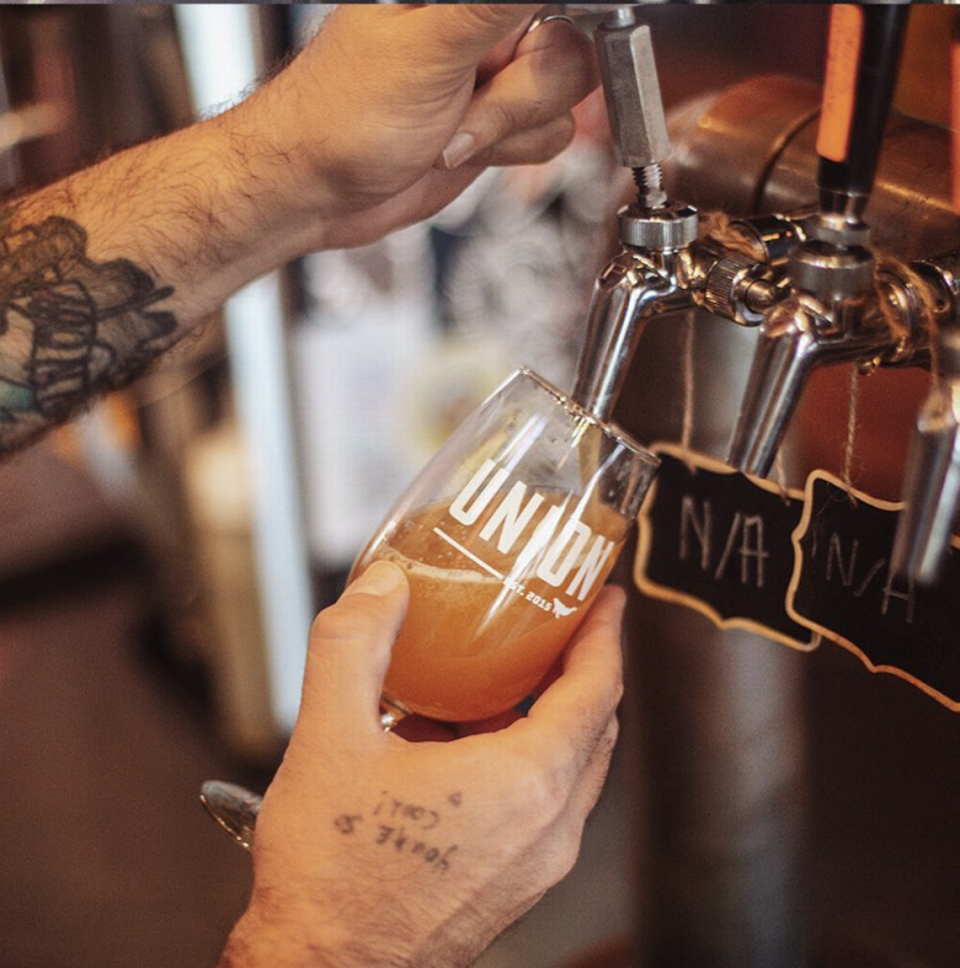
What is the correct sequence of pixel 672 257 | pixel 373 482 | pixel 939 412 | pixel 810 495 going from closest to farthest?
pixel 939 412, pixel 672 257, pixel 810 495, pixel 373 482

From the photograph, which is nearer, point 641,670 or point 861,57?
point 861,57

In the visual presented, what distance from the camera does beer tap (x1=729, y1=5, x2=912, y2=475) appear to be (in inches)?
23.9

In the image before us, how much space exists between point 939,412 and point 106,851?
906mm

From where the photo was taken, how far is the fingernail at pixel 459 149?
0.89 m

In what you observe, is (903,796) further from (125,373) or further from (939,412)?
(125,373)

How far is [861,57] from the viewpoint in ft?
1.95

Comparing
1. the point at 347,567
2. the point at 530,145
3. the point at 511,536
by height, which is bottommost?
the point at 347,567

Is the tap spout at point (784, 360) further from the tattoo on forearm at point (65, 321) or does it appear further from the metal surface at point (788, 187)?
the tattoo on forearm at point (65, 321)

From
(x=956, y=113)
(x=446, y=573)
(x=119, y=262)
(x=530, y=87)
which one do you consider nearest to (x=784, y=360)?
(x=956, y=113)

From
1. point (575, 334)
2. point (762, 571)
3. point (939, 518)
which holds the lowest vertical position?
point (575, 334)

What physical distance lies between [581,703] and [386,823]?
13cm

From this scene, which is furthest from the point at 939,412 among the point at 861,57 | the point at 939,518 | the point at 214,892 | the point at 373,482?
the point at 373,482

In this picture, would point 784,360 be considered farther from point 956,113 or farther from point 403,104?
point 403,104

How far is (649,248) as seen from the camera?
0.69 meters
